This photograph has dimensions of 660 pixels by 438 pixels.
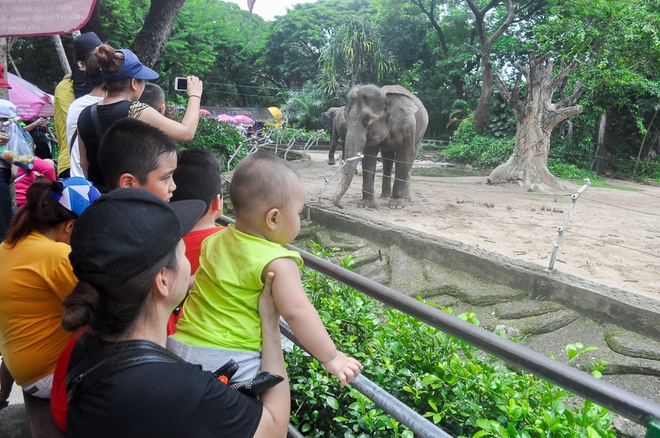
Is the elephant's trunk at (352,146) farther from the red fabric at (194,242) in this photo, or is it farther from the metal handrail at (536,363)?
the metal handrail at (536,363)

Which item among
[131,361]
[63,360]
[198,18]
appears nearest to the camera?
[131,361]

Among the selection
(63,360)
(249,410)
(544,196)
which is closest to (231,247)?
(249,410)

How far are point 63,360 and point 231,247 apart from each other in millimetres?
555

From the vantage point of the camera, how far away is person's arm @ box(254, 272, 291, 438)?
1149 millimetres

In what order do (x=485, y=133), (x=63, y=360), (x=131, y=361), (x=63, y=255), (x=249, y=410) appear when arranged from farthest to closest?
(x=485, y=133) → (x=63, y=255) → (x=63, y=360) → (x=249, y=410) → (x=131, y=361)

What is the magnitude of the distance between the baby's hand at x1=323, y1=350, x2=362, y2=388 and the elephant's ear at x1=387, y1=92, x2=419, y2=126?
661 centimetres

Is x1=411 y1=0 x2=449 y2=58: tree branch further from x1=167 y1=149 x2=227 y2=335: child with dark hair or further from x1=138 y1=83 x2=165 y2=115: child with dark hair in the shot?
x1=167 y1=149 x2=227 y2=335: child with dark hair

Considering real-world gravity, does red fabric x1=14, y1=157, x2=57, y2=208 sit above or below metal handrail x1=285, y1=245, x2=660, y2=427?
below

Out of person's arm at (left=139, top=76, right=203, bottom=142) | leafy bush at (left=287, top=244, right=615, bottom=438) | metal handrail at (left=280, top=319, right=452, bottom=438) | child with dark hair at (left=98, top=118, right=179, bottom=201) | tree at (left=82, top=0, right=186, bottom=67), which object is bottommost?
leafy bush at (left=287, top=244, right=615, bottom=438)

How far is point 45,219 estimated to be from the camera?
1717 millimetres

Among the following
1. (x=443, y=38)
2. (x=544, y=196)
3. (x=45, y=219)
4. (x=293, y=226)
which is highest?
(x=443, y=38)

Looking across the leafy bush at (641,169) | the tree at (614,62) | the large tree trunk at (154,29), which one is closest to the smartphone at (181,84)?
the large tree trunk at (154,29)

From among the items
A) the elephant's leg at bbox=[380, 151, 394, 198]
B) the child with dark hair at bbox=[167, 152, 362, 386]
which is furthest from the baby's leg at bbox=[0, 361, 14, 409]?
the elephant's leg at bbox=[380, 151, 394, 198]

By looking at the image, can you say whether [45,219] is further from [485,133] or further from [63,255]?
[485,133]
